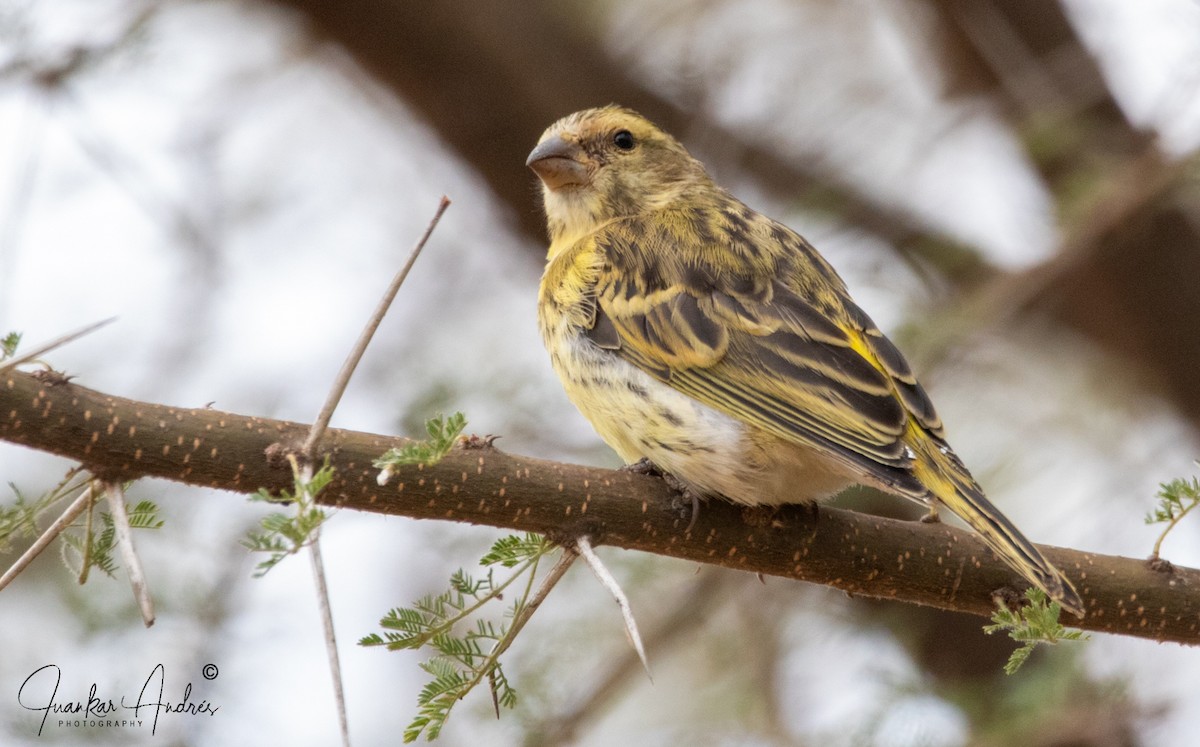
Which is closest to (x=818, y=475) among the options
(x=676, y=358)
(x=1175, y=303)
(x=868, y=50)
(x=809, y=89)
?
(x=676, y=358)

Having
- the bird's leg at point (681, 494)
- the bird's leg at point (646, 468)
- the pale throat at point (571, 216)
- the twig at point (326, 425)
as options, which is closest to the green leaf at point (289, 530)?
the twig at point (326, 425)

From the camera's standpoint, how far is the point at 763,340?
4191mm

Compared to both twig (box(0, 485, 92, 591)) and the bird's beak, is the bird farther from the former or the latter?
twig (box(0, 485, 92, 591))

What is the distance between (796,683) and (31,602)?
10.5ft

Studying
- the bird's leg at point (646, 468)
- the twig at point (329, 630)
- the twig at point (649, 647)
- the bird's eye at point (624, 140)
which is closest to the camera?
the twig at point (329, 630)

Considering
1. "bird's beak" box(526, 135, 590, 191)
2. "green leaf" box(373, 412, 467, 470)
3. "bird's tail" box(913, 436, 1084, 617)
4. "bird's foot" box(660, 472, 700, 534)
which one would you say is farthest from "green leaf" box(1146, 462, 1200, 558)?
"bird's beak" box(526, 135, 590, 191)

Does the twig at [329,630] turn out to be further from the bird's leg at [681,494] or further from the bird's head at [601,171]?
the bird's head at [601,171]

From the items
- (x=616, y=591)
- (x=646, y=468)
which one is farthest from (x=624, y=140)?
(x=616, y=591)

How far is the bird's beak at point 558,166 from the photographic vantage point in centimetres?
525

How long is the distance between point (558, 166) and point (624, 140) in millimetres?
355

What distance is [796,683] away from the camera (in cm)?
567

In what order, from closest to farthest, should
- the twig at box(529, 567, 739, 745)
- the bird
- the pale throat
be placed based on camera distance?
the bird, the twig at box(529, 567, 739, 745), the pale throat

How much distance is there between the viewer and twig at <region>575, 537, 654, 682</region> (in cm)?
251

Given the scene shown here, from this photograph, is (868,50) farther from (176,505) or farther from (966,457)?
(176,505)
